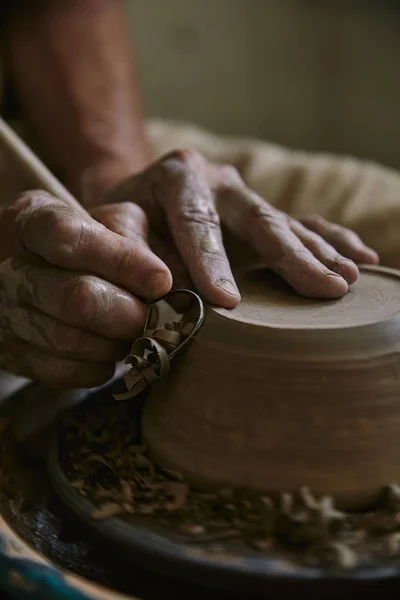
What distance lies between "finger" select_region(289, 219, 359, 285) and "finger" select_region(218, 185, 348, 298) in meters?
0.02

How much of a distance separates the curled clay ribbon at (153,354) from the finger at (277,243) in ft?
0.40

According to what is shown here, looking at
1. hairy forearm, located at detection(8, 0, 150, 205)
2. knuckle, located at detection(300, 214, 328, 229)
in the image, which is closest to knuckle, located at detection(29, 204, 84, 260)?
knuckle, located at detection(300, 214, 328, 229)

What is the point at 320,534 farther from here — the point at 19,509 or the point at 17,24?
the point at 17,24

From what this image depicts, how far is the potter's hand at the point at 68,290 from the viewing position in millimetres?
797

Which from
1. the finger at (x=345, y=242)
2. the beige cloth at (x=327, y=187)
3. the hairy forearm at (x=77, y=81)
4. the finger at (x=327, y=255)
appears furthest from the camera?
the hairy forearm at (x=77, y=81)

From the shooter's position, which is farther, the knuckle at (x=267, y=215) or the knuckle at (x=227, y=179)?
the knuckle at (x=227, y=179)

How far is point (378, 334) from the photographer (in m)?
0.71

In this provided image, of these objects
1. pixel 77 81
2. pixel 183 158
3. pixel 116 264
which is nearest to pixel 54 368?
pixel 116 264

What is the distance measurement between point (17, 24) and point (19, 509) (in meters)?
1.33

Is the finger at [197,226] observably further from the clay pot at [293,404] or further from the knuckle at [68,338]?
the knuckle at [68,338]

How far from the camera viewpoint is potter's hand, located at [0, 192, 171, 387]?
2.61 ft

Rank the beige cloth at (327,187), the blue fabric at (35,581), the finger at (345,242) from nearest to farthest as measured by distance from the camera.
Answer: the blue fabric at (35,581) < the finger at (345,242) < the beige cloth at (327,187)

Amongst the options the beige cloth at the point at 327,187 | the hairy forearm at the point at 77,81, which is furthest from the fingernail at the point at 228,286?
the hairy forearm at the point at 77,81

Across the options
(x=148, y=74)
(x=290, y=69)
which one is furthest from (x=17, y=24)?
(x=290, y=69)
